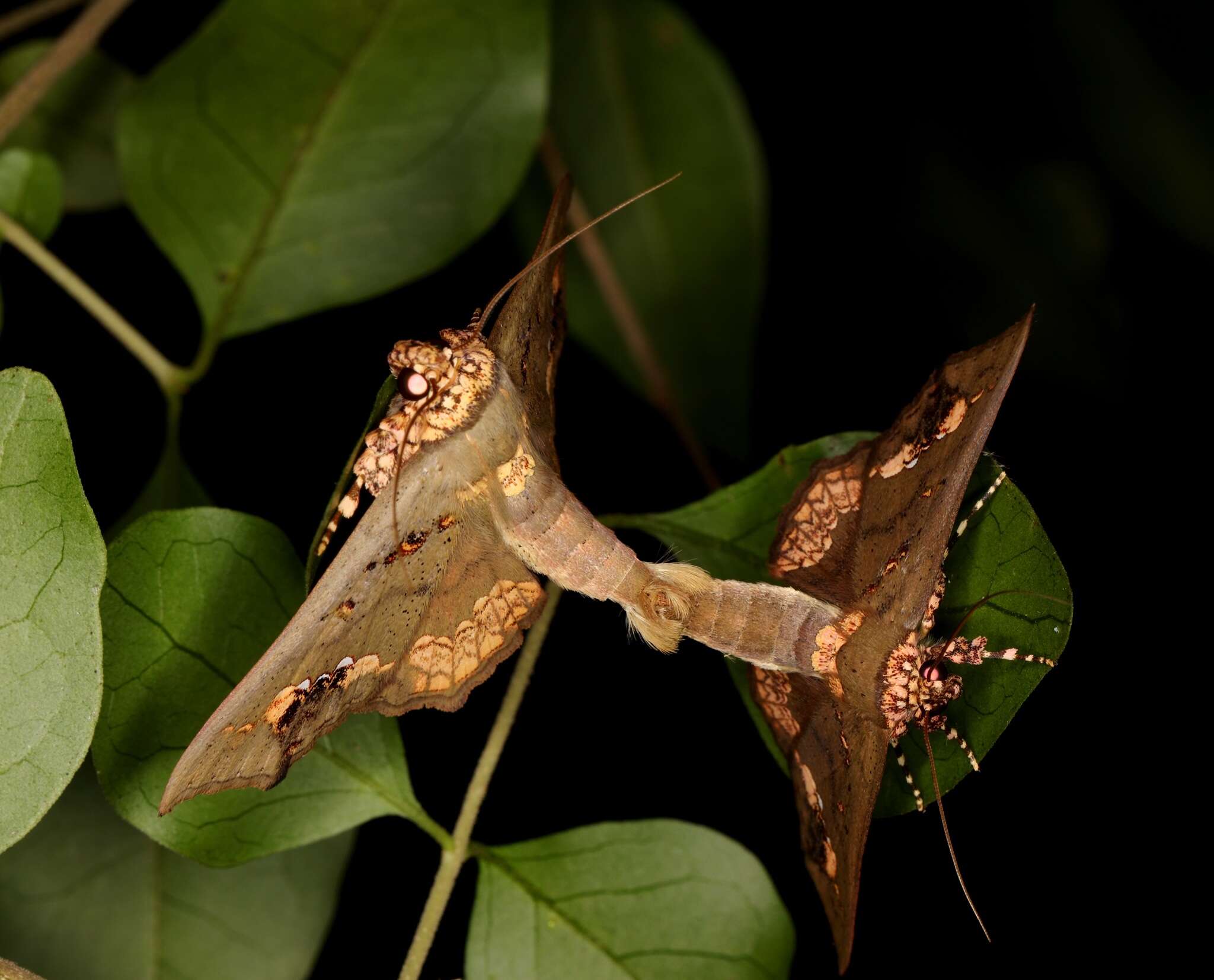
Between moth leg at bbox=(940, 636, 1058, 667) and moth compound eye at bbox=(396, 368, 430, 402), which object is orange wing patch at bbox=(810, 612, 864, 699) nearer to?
moth leg at bbox=(940, 636, 1058, 667)

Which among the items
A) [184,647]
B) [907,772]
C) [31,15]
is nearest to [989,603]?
[907,772]

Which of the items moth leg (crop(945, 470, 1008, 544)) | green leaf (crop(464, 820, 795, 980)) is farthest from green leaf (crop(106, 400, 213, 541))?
moth leg (crop(945, 470, 1008, 544))

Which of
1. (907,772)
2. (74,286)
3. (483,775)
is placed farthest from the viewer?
(74,286)

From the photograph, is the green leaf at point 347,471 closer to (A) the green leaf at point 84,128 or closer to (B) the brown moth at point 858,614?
(B) the brown moth at point 858,614

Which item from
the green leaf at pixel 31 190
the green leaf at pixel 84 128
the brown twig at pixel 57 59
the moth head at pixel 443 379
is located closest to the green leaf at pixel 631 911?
the moth head at pixel 443 379

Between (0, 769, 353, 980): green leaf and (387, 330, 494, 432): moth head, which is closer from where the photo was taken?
(387, 330, 494, 432): moth head

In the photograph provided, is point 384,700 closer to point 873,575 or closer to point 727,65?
point 873,575

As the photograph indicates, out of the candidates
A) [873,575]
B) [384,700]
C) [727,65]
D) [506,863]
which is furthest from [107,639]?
[727,65]

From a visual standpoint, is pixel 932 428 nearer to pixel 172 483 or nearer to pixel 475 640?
pixel 475 640
